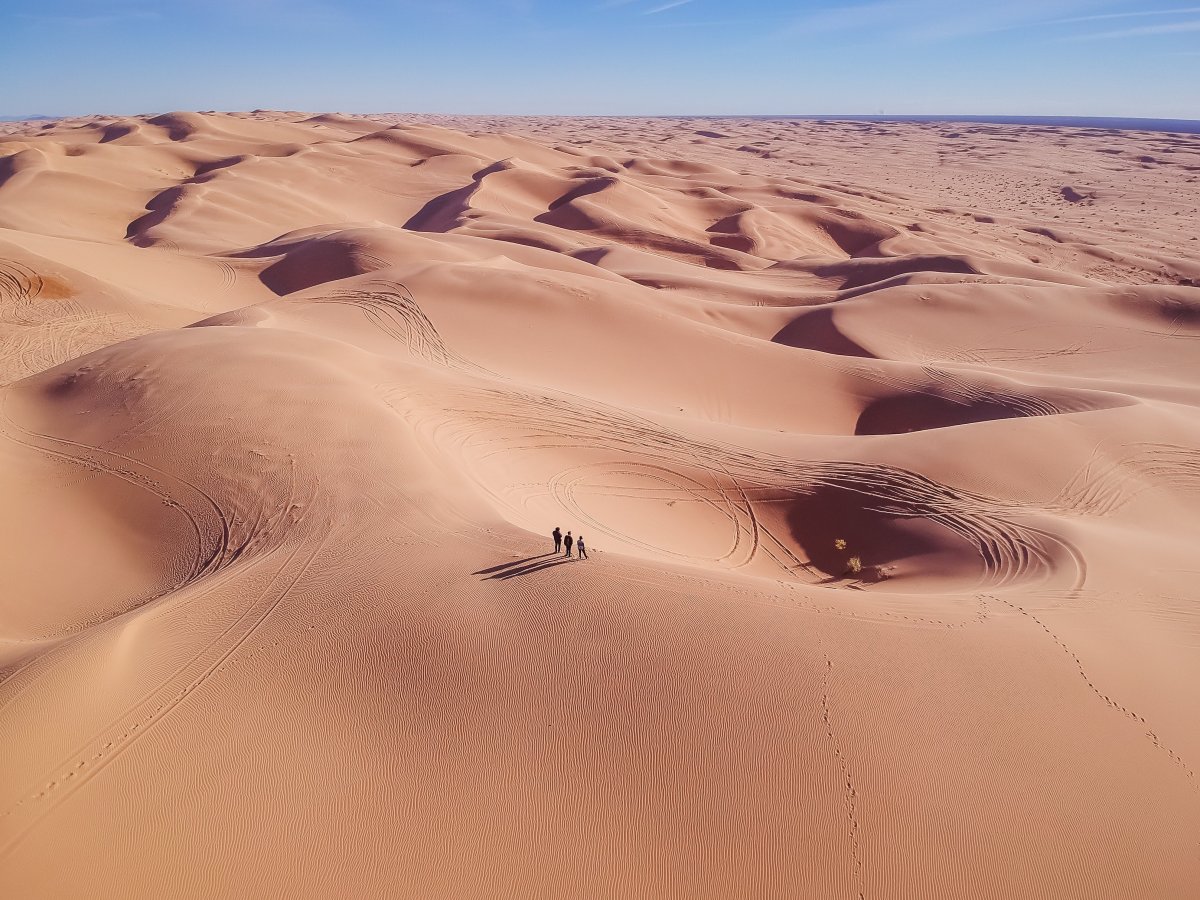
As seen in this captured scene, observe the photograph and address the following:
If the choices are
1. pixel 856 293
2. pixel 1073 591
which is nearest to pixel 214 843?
pixel 1073 591

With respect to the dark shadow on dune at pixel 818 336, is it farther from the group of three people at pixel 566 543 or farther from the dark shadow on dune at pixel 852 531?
the group of three people at pixel 566 543

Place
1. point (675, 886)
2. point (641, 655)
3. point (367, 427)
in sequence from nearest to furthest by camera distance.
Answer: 1. point (675, 886)
2. point (641, 655)
3. point (367, 427)

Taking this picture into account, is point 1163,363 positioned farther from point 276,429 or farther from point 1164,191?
point 1164,191

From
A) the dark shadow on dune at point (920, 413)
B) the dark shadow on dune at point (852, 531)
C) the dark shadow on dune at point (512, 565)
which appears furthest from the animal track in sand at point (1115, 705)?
the dark shadow on dune at point (920, 413)

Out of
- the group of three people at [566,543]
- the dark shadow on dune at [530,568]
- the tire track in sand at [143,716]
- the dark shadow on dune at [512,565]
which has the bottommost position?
the tire track in sand at [143,716]

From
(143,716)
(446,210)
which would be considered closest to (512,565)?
(143,716)

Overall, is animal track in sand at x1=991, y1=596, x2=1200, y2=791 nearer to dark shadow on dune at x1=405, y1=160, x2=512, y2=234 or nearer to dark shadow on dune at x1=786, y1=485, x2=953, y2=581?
dark shadow on dune at x1=786, y1=485, x2=953, y2=581
